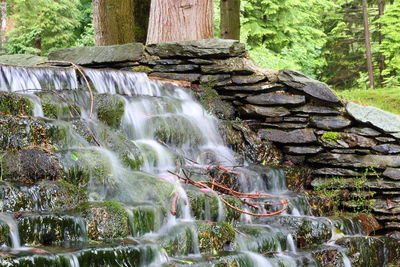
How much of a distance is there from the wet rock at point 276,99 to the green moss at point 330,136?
Answer: 24.0 inches

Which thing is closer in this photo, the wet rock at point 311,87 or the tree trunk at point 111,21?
the wet rock at point 311,87

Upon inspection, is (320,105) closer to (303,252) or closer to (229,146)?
(229,146)

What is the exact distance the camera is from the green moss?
7.36m

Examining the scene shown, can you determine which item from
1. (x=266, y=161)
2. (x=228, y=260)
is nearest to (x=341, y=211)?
(x=266, y=161)

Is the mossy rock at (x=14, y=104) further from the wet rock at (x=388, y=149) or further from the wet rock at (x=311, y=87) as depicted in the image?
the wet rock at (x=388, y=149)

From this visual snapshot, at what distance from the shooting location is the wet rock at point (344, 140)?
23.7 feet

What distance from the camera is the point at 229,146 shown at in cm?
730

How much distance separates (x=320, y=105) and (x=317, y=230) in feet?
8.22

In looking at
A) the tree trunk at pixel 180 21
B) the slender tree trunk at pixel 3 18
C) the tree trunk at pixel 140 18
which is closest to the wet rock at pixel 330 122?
the tree trunk at pixel 180 21

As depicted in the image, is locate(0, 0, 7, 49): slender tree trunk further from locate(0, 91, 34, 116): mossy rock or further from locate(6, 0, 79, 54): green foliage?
locate(0, 91, 34, 116): mossy rock

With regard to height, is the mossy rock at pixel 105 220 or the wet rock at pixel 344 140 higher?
the wet rock at pixel 344 140

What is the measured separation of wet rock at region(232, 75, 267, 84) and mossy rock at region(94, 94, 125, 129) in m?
2.12

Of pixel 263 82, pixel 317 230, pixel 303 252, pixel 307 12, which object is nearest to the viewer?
pixel 303 252

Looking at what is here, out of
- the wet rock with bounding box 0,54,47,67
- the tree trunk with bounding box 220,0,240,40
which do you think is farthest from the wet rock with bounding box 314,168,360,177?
the wet rock with bounding box 0,54,47,67
